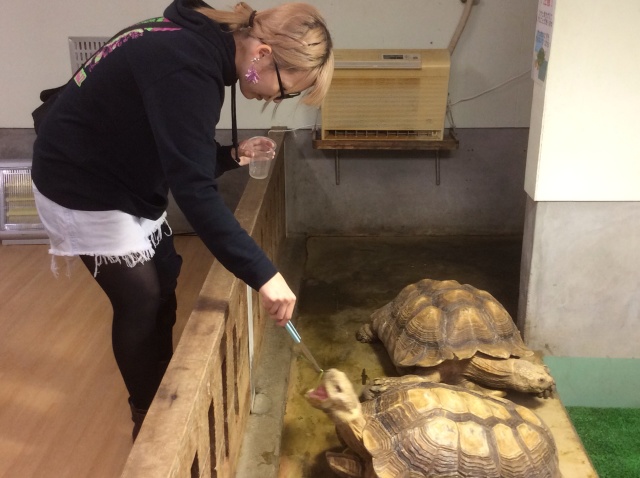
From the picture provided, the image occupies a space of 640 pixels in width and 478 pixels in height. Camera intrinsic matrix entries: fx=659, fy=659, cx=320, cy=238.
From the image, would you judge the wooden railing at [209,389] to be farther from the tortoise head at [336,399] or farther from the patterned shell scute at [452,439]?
the patterned shell scute at [452,439]

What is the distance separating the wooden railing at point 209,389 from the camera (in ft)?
3.88

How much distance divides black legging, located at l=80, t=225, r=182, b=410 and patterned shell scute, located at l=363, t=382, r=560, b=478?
25.1 inches

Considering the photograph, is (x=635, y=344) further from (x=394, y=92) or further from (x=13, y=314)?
(x=13, y=314)

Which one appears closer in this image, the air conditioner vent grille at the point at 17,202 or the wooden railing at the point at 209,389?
the wooden railing at the point at 209,389

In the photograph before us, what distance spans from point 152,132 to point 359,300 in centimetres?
175

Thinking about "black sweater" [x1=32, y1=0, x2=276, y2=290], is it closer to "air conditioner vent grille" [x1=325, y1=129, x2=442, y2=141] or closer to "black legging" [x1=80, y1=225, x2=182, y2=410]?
"black legging" [x1=80, y1=225, x2=182, y2=410]

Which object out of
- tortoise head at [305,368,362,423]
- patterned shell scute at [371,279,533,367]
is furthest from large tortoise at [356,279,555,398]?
tortoise head at [305,368,362,423]

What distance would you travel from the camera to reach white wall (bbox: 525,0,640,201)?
2215 mm

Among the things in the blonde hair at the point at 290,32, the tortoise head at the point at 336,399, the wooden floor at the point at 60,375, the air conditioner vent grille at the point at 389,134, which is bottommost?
the wooden floor at the point at 60,375

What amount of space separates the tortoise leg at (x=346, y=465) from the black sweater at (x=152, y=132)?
75cm

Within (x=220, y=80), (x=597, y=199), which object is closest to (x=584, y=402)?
(x=597, y=199)

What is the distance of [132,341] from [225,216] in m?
0.63

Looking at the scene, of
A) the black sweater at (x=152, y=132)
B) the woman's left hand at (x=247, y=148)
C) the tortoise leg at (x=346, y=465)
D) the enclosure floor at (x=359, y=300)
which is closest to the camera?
the black sweater at (x=152, y=132)

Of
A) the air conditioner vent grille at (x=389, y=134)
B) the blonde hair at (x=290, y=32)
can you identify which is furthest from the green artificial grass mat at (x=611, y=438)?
the blonde hair at (x=290, y=32)
